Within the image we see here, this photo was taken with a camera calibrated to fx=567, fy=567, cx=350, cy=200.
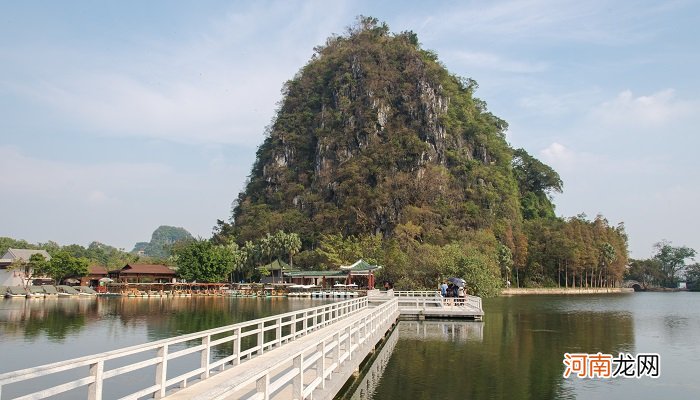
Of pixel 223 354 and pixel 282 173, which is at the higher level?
pixel 282 173

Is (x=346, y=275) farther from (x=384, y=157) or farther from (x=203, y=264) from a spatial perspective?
(x=384, y=157)

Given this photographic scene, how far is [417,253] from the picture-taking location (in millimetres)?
78188

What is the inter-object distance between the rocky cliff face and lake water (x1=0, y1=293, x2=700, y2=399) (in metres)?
62.8

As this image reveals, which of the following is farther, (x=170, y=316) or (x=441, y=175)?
(x=441, y=175)

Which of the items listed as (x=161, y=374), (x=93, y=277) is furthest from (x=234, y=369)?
(x=93, y=277)

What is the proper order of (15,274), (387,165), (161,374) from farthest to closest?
(387,165) < (15,274) < (161,374)

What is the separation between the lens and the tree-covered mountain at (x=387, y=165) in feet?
382

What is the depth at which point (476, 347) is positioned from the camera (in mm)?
27016

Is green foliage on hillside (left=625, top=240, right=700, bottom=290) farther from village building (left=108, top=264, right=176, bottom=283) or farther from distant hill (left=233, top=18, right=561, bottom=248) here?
village building (left=108, top=264, right=176, bottom=283)

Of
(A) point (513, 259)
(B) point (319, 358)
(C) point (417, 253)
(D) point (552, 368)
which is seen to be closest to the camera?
(B) point (319, 358)

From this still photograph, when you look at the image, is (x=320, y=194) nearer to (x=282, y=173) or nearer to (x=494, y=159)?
(x=282, y=173)

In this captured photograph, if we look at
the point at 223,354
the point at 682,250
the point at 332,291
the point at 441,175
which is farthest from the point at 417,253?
the point at 682,250

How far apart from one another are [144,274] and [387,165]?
57095 mm

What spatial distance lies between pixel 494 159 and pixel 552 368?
124288mm
